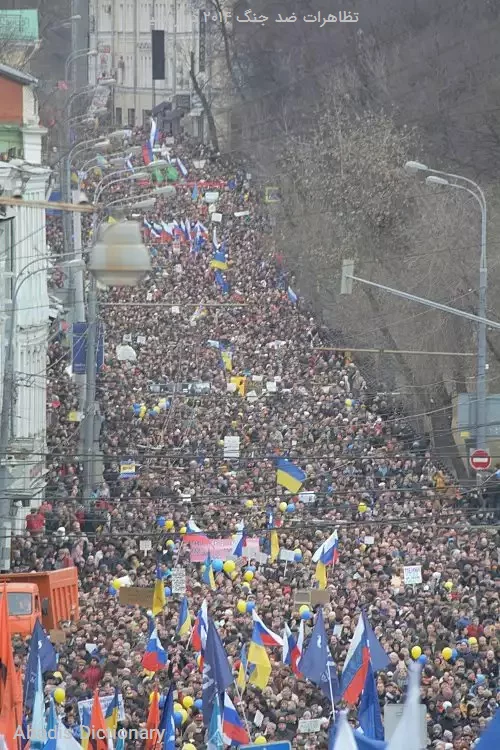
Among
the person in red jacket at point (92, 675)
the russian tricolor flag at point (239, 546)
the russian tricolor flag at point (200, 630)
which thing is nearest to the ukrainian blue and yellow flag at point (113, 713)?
the person in red jacket at point (92, 675)

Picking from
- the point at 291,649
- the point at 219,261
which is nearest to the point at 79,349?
the point at 291,649

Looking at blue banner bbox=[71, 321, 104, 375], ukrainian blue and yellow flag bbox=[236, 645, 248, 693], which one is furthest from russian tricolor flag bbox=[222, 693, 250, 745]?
blue banner bbox=[71, 321, 104, 375]

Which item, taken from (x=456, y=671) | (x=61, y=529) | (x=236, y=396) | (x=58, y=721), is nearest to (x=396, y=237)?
(x=236, y=396)

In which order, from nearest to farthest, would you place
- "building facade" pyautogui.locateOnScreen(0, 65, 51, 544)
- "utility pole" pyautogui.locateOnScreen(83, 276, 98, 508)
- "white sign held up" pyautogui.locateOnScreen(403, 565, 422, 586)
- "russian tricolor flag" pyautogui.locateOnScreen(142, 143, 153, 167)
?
"white sign held up" pyautogui.locateOnScreen(403, 565, 422, 586)
"utility pole" pyautogui.locateOnScreen(83, 276, 98, 508)
"building facade" pyautogui.locateOnScreen(0, 65, 51, 544)
"russian tricolor flag" pyautogui.locateOnScreen(142, 143, 153, 167)

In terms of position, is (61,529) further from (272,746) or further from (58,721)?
(272,746)

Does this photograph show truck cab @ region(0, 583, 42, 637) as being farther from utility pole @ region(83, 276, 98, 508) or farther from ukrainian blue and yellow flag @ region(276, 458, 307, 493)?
utility pole @ region(83, 276, 98, 508)

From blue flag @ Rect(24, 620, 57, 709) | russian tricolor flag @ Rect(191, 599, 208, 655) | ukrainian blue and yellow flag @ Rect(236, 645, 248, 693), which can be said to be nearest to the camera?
blue flag @ Rect(24, 620, 57, 709)
